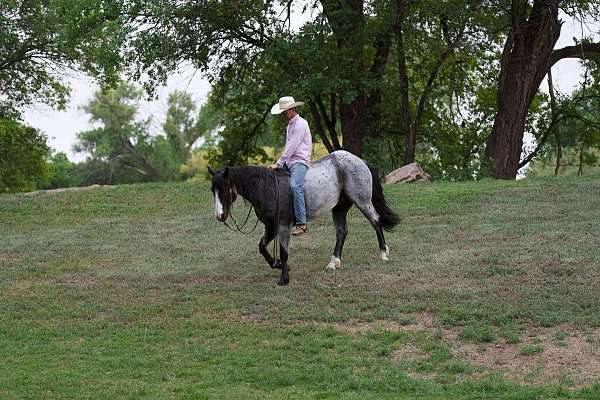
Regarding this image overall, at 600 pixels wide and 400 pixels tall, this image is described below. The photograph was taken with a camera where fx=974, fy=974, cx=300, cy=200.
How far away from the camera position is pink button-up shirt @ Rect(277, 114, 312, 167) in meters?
13.7

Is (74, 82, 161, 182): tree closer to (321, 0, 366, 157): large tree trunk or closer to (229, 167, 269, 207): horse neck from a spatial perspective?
(321, 0, 366, 157): large tree trunk

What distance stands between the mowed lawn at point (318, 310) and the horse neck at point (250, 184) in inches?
53.9

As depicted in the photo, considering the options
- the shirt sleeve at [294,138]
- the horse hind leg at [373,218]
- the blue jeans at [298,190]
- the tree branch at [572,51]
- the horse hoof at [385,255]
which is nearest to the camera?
the shirt sleeve at [294,138]

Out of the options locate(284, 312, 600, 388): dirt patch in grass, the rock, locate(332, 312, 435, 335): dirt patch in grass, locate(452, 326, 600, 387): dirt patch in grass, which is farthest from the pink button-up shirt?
the rock

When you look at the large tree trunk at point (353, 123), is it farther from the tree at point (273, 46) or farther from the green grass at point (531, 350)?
the green grass at point (531, 350)

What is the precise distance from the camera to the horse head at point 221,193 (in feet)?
43.5

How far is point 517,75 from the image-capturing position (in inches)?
1091

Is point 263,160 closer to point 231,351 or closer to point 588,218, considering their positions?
point 588,218

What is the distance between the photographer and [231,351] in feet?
36.9

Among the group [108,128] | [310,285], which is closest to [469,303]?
[310,285]

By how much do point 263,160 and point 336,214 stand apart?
797 inches

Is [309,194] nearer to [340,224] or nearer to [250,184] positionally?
[250,184]

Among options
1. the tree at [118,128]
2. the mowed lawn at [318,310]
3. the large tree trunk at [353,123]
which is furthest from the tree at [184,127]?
the mowed lawn at [318,310]

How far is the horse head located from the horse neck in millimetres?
240
